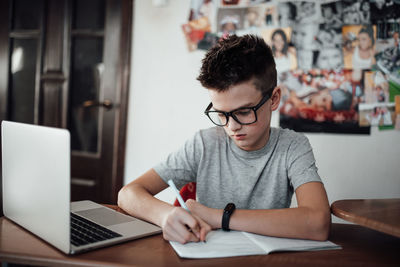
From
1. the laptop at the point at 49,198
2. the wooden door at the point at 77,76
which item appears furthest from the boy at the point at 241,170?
the wooden door at the point at 77,76

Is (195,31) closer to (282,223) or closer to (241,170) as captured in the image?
(241,170)

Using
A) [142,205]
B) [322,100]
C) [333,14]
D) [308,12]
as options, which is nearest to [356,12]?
[333,14]

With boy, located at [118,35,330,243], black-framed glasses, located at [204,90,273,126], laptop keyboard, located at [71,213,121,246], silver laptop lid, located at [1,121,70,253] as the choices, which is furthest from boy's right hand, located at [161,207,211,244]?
black-framed glasses, located at [204,90,273,126]

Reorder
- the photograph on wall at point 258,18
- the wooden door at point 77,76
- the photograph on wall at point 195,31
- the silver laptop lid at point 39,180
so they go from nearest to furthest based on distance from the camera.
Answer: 1. the silver laptop lid at point 39,180
2. the photograph on wall at point 258,18
3. the photograph on wall at point 195,31
4. the wooden door at point 77,76

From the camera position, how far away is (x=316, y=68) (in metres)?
2.21

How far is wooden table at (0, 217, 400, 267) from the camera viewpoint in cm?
80

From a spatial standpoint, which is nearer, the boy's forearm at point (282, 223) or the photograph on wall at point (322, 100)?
the boy's forearm at point (282, 223)

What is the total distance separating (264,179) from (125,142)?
149 centimetres

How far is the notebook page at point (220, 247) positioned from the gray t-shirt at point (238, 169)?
0.41m

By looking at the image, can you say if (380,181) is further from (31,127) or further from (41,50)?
(41,50)

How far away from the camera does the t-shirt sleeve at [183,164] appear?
55.0 inches

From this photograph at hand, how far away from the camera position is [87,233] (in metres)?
0.93

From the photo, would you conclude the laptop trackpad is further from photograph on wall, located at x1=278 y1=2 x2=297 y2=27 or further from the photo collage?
photograph on wall, located at x1=278 y1=2 x2=297 y2=27

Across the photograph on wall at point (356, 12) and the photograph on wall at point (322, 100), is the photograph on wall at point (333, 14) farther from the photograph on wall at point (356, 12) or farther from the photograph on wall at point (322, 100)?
the photograph on wall at point (322, 100)
